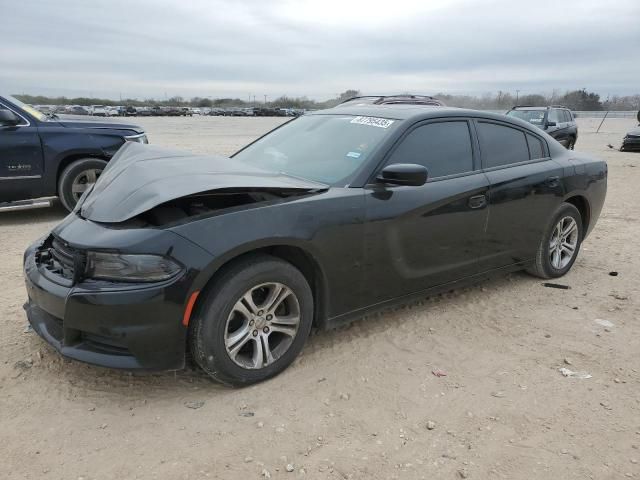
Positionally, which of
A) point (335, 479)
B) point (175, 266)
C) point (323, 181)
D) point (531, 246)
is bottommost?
point (335, 479)

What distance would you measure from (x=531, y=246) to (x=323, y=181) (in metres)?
2.22

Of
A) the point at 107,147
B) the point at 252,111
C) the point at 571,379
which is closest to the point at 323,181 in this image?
the point at 571,379

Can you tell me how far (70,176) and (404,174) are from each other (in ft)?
18.1

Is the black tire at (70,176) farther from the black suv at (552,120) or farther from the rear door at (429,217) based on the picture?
the black suv at (552,120)

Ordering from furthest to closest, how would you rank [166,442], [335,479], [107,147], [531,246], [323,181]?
1. [107,147]
2. [531,246]
3. [323,181]
4. [166,442]
5. [335,479]

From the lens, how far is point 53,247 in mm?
3098

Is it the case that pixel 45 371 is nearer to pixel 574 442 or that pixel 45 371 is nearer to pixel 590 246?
pixel 574 442

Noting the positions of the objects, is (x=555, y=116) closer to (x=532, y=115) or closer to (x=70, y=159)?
(x=532, y=115)

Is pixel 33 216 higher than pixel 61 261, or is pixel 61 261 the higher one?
pixel 61 261

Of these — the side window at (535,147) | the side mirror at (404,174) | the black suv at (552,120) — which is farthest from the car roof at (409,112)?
the black suv at (552,120)

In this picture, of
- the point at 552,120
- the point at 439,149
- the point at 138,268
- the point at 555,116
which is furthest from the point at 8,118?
the point at 555,116

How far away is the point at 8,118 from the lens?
6688 mm

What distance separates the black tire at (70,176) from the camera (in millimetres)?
7121

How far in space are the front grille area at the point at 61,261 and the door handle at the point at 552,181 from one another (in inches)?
149
